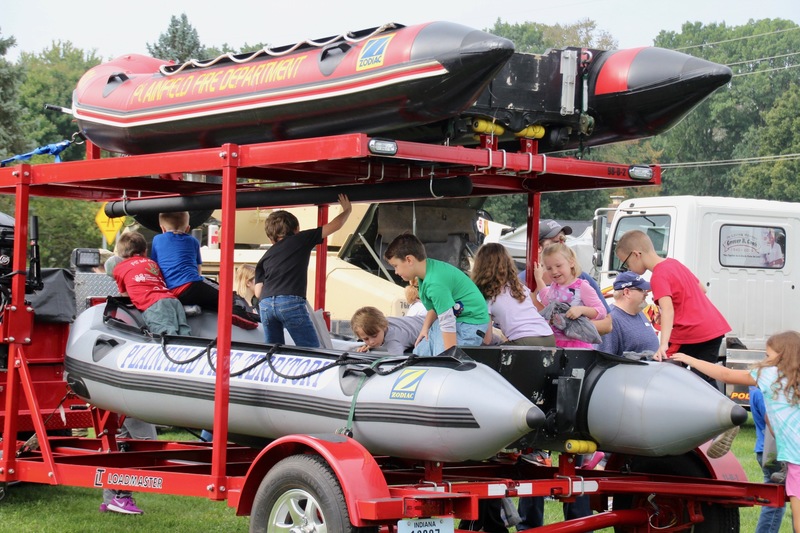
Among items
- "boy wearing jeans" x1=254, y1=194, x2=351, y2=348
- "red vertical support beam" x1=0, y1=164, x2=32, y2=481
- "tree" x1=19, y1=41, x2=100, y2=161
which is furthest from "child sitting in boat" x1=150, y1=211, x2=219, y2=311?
"tree" x1=19, y1=41, x2=100, y2=161

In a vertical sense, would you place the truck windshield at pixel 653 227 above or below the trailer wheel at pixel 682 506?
above

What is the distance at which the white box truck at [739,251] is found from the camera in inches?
533

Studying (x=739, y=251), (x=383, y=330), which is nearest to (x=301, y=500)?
(x=383, y=330)

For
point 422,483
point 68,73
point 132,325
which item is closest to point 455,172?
point 422,483

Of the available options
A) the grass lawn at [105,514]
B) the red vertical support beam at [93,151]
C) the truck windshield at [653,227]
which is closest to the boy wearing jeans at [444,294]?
the grass lawn at [105,514]

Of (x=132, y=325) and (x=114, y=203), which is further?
(x=114, y=203)

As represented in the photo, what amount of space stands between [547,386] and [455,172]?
1337 millimetres

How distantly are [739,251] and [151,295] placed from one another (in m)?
8.61

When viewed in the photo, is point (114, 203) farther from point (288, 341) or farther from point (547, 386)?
point (547, 386)

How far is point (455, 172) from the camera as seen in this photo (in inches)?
252

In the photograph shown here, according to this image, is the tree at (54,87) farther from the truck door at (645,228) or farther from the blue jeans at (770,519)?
the blue jeans at (770,519)

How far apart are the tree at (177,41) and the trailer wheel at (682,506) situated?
30409 mm

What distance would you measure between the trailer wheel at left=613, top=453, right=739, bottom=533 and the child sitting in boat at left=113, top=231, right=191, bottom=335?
10.2 feet

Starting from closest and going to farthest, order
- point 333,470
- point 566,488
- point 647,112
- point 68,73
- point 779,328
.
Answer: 1. point 333,470
2. point 566,488
3. point 647,112
4. point 779,328
5. point 68,73
